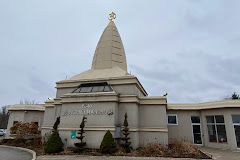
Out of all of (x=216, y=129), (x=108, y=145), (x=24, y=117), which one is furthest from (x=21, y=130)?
(x=216, y=129)

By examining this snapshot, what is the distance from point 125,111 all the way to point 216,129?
9.35m

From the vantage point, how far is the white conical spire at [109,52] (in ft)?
58.1

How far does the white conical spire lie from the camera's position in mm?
17719

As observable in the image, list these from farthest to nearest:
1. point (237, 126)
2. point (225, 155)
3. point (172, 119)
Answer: point (172, 119) < point (237, 126) < point (225, 155)

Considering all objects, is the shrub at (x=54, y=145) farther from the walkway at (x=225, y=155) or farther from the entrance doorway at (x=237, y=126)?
the entrance doorway at (x=237, y=126)

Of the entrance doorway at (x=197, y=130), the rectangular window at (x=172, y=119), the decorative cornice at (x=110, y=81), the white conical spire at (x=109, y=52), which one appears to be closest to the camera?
the decorative cornice at (x=110, y=81)

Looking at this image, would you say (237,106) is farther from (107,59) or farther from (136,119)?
(107,59)

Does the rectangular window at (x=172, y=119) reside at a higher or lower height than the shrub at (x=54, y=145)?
higher

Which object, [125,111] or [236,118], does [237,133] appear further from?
[125,111]

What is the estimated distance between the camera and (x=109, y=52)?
18078mm

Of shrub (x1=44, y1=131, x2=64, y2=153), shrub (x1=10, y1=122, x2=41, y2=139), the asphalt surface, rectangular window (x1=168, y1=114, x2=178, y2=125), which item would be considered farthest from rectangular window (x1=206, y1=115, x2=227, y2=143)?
shrub (x1=10, y1=122, x2=41, y2=139)

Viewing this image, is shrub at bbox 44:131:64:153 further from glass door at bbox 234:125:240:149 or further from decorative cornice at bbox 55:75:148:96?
glass door at bbox 234:125:240:149

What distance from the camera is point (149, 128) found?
13.8 m

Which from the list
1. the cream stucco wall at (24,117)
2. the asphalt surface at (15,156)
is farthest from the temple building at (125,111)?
the cream stucco wall at (24,117)
